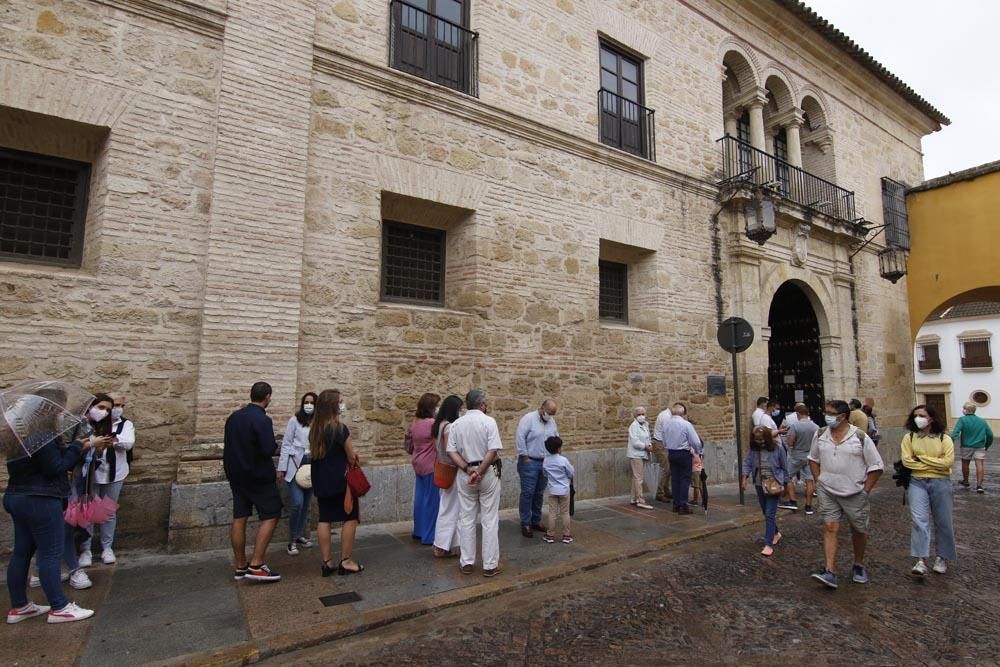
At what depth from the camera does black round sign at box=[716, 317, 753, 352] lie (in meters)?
8.47

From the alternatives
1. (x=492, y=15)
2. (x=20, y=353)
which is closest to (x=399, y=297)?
(x=20, y=353)

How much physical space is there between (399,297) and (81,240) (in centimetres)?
355

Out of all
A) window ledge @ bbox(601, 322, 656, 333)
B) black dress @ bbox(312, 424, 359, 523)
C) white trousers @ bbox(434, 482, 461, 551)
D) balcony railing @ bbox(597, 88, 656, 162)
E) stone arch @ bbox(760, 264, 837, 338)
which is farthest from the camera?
stone arch @ bbox(760, 264, 837, 338)

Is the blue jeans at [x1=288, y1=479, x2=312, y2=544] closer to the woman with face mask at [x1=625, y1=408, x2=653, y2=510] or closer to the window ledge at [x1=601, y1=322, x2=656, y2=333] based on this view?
the woman with face mask at [x1=625, y1=408, x2=653, y2=510]

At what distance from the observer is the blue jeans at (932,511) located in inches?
205

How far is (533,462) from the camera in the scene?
263 inches

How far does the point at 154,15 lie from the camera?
5.92 metres

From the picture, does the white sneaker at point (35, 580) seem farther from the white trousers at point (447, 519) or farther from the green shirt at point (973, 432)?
the green shirt at point (973, 432)

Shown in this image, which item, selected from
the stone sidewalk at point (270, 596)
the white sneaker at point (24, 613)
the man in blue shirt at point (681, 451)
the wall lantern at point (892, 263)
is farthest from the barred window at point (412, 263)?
the wall lantern at point (892, 263)

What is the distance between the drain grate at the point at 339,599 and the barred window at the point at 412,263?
13.1 feet

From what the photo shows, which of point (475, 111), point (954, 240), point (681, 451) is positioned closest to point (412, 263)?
point (475, 111)

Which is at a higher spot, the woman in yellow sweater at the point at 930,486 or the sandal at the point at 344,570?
the woman in yellow sweater at the point at 930,486

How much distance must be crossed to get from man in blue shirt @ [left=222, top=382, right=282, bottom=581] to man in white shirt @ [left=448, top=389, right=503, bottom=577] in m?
1.57

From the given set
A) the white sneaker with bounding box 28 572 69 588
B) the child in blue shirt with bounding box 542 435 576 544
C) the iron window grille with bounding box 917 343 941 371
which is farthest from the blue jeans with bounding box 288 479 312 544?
the iron window grille with bounding box 917 343 941 371
